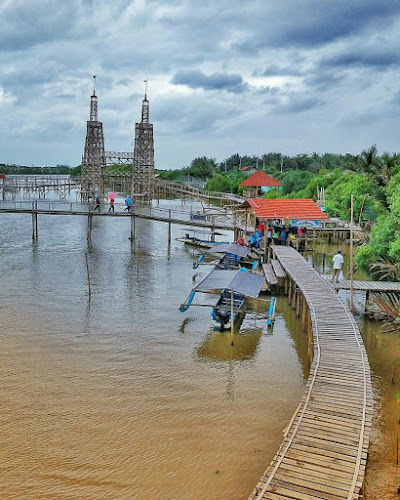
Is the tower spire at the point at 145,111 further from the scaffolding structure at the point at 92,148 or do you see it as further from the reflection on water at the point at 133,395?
the reflection on water at the point at 133,395

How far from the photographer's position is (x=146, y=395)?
11945 mm

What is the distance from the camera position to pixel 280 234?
25.8m

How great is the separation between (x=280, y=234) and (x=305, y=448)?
18.5m

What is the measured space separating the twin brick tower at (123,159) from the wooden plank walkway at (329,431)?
5265cm

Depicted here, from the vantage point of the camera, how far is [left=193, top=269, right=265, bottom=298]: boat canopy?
16.3 m

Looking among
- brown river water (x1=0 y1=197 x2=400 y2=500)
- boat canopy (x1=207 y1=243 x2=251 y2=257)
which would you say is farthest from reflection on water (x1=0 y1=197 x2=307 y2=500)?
boat canopy (x1=207 y1=243 x2=251 y2=257)

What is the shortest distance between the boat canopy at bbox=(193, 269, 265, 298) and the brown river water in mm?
1389

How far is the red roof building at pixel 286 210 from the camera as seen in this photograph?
24.3m

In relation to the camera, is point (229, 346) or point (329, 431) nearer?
point (329, 431)

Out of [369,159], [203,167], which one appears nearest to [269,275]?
[369,159]

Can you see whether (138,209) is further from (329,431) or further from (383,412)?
(329,431)

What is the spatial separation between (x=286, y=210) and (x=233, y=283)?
9440 millimetres

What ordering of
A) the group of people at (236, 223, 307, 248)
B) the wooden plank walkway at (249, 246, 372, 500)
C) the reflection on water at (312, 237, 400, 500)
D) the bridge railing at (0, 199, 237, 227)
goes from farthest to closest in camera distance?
the bridge railing at (0, 199, 237, 227) < the group of people at (236, 223, 307, 248) < the reflection on water at (312, 237, 400, 500) < the wooden plank walkway at (249, 246, 372, 500)

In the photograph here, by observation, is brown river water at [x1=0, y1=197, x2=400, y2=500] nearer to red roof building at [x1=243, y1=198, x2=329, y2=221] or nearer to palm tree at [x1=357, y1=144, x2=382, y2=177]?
red roof building at [x1=243, y1=198, x2=329, y2=221]
